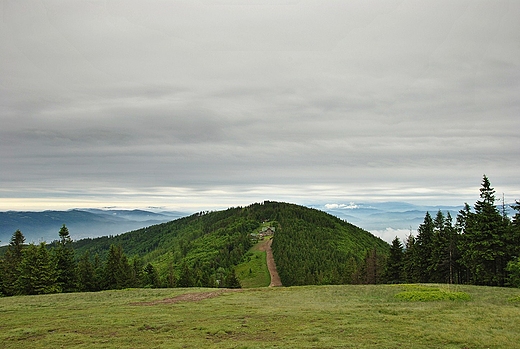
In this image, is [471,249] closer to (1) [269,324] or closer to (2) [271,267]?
(1) [269,324]

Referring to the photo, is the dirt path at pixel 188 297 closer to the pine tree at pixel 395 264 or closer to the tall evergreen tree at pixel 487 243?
the tall evergreen tree at pixel 487 243

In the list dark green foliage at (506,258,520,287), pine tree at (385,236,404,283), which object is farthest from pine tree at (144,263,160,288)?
dark green foliage at (506,258,520,287)

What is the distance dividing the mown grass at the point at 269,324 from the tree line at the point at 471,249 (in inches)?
714

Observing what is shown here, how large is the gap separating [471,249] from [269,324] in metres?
41.8

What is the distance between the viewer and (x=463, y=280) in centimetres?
6319

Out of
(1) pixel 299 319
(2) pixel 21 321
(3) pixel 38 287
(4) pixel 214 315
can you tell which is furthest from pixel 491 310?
(3) pixel 38 287

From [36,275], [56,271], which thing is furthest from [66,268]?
[36,275]

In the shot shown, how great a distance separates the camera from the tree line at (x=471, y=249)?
49.7m

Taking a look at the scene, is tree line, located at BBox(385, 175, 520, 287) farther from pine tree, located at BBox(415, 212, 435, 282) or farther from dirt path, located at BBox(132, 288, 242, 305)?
dirt path, located at BBox(132, 288, 242, 305)

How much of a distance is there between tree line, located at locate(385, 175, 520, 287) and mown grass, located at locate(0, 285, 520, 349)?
18123 mm

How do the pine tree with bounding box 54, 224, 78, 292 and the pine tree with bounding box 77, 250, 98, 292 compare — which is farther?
the pine tree with bounding box 77, 250, 98, 292

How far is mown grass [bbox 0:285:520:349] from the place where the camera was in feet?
60.6

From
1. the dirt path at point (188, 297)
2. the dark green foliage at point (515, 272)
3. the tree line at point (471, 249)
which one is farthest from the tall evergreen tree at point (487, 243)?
the dirt path at point (188, 297)

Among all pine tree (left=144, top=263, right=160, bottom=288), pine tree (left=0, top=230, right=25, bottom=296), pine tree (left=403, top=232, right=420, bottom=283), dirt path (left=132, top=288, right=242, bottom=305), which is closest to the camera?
dirt path (left=132, top=288, right=242, bottom=305)
